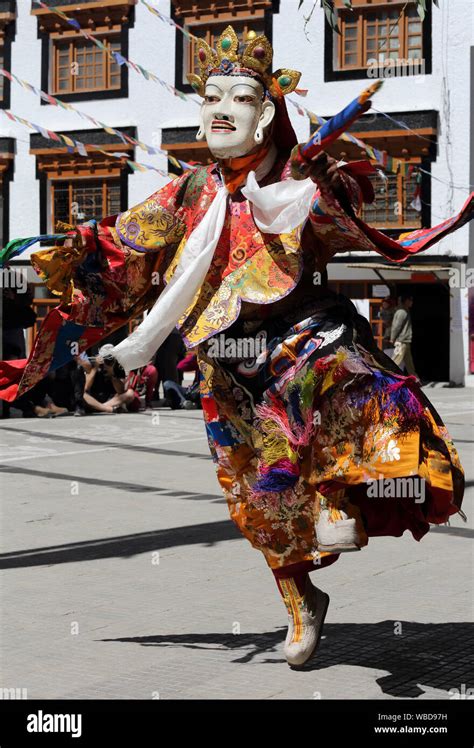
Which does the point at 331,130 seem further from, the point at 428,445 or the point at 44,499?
the point at 44,499

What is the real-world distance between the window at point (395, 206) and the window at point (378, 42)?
1.98m

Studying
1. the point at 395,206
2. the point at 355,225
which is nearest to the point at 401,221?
the point at 395,206

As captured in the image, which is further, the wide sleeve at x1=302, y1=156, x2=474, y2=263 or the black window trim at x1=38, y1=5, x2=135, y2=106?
the black window trim at x1=38, y1=5, x2=135, y2=106

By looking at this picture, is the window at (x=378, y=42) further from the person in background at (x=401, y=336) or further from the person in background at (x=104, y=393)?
the person in background at (x=104, y=393)

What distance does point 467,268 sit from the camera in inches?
857

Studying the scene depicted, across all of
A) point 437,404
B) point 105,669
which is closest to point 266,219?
point 105,669

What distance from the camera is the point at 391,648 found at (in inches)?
180

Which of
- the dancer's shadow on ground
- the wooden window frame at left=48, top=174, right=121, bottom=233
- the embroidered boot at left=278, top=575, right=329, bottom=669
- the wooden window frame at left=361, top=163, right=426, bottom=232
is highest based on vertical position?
the wooden window frame at left=48, top=174, right=121, bottom=233

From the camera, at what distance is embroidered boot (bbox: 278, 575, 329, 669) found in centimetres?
426

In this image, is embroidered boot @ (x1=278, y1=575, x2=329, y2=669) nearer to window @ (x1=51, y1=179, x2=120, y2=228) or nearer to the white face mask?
Result: the white face mask

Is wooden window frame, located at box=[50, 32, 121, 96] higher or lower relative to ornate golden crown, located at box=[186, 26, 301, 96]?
higher

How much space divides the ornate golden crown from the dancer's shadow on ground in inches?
82.1

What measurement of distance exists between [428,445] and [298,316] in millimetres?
657

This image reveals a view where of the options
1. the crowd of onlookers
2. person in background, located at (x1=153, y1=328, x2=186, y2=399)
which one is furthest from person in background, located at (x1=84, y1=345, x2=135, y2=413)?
person in background, located at (x1=153, y1=328, x2=186, y2=399)
